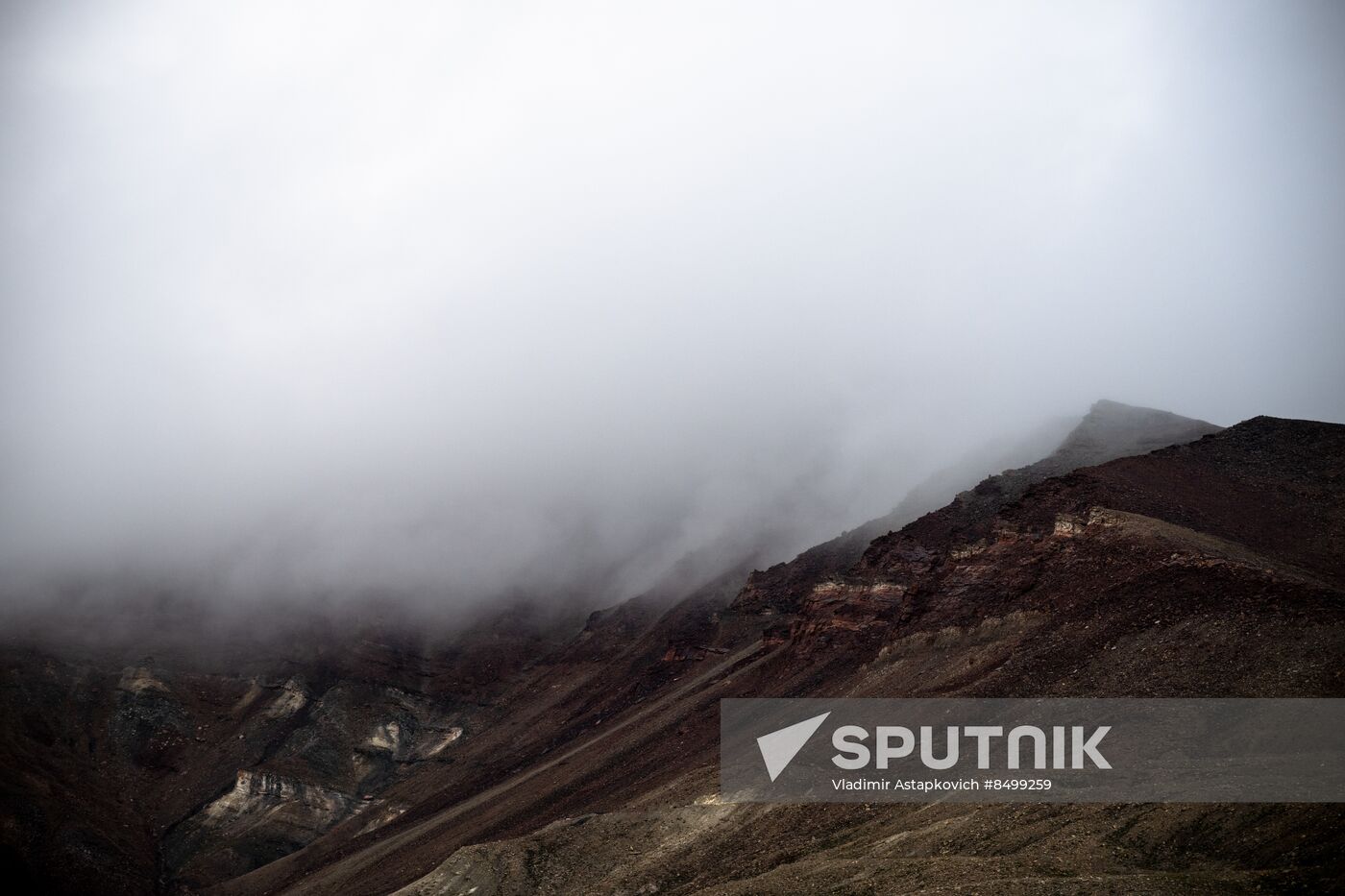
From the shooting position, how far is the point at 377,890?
185 ft

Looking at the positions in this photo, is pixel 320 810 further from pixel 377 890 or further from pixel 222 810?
pixel 377 890

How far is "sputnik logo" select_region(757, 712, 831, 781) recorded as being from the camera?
44344 millimetres

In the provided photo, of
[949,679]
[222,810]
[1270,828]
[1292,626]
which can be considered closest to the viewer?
[1270,828]

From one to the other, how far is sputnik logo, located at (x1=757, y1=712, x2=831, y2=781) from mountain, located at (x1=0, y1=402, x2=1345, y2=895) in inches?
156

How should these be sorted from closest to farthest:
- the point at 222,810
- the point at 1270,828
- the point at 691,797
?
the point at 1270,828 < the point at 691,797 < the point at 222,810

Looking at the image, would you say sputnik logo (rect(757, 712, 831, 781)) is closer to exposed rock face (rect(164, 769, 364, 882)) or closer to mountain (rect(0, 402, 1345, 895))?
mountain (rect(0, 402, 1345, 895))

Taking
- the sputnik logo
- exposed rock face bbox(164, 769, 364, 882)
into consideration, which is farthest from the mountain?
the sputnik logo

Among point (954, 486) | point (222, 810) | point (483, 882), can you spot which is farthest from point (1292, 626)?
point (222, 810)

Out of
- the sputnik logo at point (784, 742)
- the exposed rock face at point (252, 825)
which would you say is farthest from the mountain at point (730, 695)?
the sputnik logo at point (784, 742)

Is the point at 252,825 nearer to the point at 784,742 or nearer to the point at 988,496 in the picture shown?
the point at 784,742

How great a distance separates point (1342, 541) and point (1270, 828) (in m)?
38.9

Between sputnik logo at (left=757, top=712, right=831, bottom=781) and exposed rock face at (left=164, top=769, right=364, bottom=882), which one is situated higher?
sputnik logo at (left=757, top=712, right=831, bottom=781)

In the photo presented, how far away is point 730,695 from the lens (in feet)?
248

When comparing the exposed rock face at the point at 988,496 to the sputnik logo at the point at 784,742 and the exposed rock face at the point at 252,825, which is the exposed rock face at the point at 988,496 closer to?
the sputnik logo at the point at 784,742
